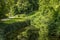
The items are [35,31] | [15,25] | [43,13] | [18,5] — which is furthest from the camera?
[18,5]

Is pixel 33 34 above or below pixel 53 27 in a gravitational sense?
below

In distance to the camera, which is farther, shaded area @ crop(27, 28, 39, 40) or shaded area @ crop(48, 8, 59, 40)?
shaded area @ crop(27, 28, 39, 40)

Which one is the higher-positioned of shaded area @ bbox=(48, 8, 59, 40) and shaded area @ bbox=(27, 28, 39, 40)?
shaded area @ bbox=(48, 8, 59, 40)

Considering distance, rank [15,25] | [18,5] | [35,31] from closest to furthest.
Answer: [35,31], [15,25], [18,5]

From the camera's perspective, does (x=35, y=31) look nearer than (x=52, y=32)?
No

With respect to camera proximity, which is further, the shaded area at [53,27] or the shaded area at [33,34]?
the shaded area at [33,34]

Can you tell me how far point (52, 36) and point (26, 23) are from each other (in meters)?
6.74

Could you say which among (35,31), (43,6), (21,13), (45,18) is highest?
(43,6)

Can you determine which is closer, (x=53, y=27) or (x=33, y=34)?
(x=53, y=27)

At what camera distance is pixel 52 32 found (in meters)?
14.8

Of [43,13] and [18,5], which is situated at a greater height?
[43,13]

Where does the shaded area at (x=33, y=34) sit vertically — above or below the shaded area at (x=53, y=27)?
below

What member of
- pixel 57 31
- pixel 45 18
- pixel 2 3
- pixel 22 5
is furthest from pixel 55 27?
pixel 22 5

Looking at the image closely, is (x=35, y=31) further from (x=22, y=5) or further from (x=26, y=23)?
(x=22, y=5)
